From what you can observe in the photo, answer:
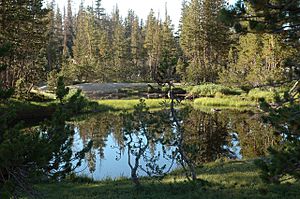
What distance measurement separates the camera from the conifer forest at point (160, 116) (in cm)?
471

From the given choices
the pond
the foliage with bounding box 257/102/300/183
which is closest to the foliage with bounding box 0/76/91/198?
the pond

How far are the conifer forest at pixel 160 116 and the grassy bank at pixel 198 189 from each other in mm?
33

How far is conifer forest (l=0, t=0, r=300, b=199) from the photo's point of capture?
15.5 feet

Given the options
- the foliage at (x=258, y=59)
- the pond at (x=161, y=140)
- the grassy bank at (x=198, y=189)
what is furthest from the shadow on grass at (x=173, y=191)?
the foliage at (x=258, y=59)

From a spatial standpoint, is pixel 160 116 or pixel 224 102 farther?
pixel 224 102

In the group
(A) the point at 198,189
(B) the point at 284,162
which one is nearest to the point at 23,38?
(A) the point at 198,189

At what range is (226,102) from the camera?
30875mm

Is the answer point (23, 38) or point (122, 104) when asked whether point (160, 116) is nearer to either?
point (122, 104)

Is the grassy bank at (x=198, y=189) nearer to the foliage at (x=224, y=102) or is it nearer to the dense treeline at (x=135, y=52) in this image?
the dense treeline at (x=135, y=52)

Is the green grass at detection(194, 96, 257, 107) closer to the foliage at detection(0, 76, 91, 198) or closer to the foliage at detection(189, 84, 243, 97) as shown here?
the foliage at detection(189, 84, 243, 97)

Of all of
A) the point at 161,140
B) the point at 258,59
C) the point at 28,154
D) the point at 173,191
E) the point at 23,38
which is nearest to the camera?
the point at 28,154

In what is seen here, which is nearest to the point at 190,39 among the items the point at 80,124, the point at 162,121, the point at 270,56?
the point at 270,56

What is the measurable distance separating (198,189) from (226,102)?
77.3 ft

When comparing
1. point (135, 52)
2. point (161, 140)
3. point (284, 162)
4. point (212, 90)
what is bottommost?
point (161, 140)
